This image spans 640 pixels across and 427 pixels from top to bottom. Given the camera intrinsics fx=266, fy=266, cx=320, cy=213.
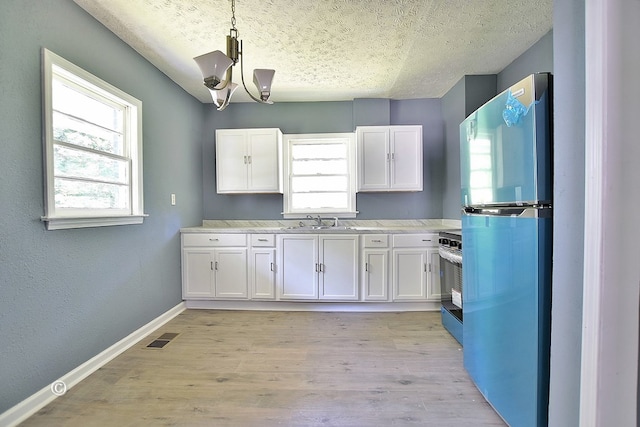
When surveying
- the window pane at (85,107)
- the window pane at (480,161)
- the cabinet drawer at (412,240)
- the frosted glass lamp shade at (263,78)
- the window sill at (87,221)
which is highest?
the frosted glass lamp shade at (263,78)

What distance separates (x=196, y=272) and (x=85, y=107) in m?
1.80

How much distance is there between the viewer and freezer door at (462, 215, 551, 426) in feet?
3.67

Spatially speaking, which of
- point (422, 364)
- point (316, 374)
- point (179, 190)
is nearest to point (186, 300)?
point (179, 190)

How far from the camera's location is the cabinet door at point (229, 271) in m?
2.95

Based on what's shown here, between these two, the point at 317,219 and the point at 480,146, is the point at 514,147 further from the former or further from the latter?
the point at 317,219

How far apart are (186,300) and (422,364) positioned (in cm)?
251

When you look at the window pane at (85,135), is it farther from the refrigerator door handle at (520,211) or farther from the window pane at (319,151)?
the refrigerator door handle at (520,211)

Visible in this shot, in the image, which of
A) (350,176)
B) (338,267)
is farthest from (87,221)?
(350,176)

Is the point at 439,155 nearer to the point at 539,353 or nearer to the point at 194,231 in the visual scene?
the point at 539,353

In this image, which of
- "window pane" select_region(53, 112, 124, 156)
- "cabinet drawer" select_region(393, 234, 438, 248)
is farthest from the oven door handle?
"window pane" select_region(53, 112, 124, 156)

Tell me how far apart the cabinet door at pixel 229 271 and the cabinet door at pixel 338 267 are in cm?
88

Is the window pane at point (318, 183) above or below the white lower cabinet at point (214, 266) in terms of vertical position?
above

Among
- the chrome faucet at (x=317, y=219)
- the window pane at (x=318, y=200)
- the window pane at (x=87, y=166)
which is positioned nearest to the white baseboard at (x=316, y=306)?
the chrome faucet at (x=317, y=219)

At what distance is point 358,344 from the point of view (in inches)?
87.1
